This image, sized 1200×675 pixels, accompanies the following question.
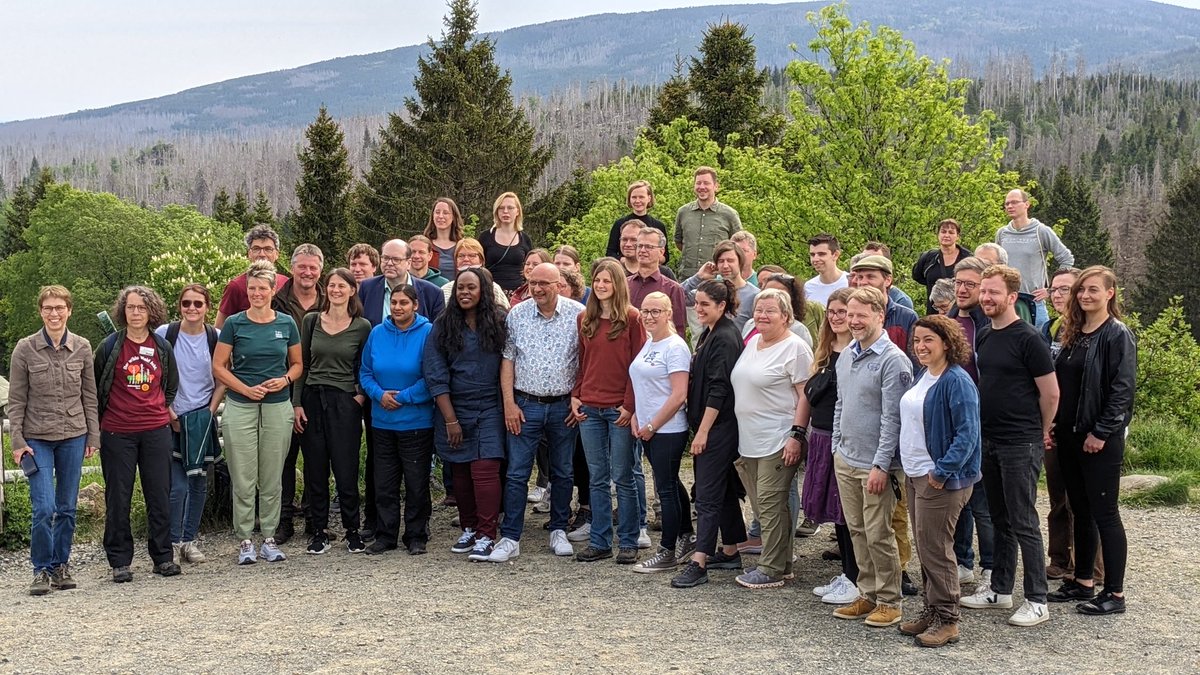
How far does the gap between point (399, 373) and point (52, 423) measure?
93.2 inches

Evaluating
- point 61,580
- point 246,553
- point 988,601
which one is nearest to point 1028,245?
point 988,601

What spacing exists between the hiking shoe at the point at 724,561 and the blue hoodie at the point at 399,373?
2384mm

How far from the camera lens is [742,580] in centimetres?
731

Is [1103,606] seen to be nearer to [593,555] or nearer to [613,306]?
[593,555]

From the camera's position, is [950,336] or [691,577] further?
[691,577]

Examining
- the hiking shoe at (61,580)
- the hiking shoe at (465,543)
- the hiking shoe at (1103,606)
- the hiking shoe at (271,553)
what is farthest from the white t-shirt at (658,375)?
the hiking shoe at (61,580)

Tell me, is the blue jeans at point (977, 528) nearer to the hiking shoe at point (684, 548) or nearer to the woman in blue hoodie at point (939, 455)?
the woman in blue hoodie at point (939, 455)

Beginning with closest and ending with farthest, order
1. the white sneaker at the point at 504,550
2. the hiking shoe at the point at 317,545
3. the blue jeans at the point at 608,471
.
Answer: the blue jeans at the point at 608,471 → the white sneaker at the point at 504,550 → the hiking shoe at the point at 317,545

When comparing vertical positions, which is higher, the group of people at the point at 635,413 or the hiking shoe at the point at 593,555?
the group of people at the point at 635,413

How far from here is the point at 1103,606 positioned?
21.9ft

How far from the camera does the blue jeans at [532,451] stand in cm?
811

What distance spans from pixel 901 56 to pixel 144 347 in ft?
52.1

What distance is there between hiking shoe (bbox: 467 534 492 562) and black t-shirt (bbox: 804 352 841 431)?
2.70m

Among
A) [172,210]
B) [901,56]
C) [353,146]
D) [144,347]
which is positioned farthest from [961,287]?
[353,146]
